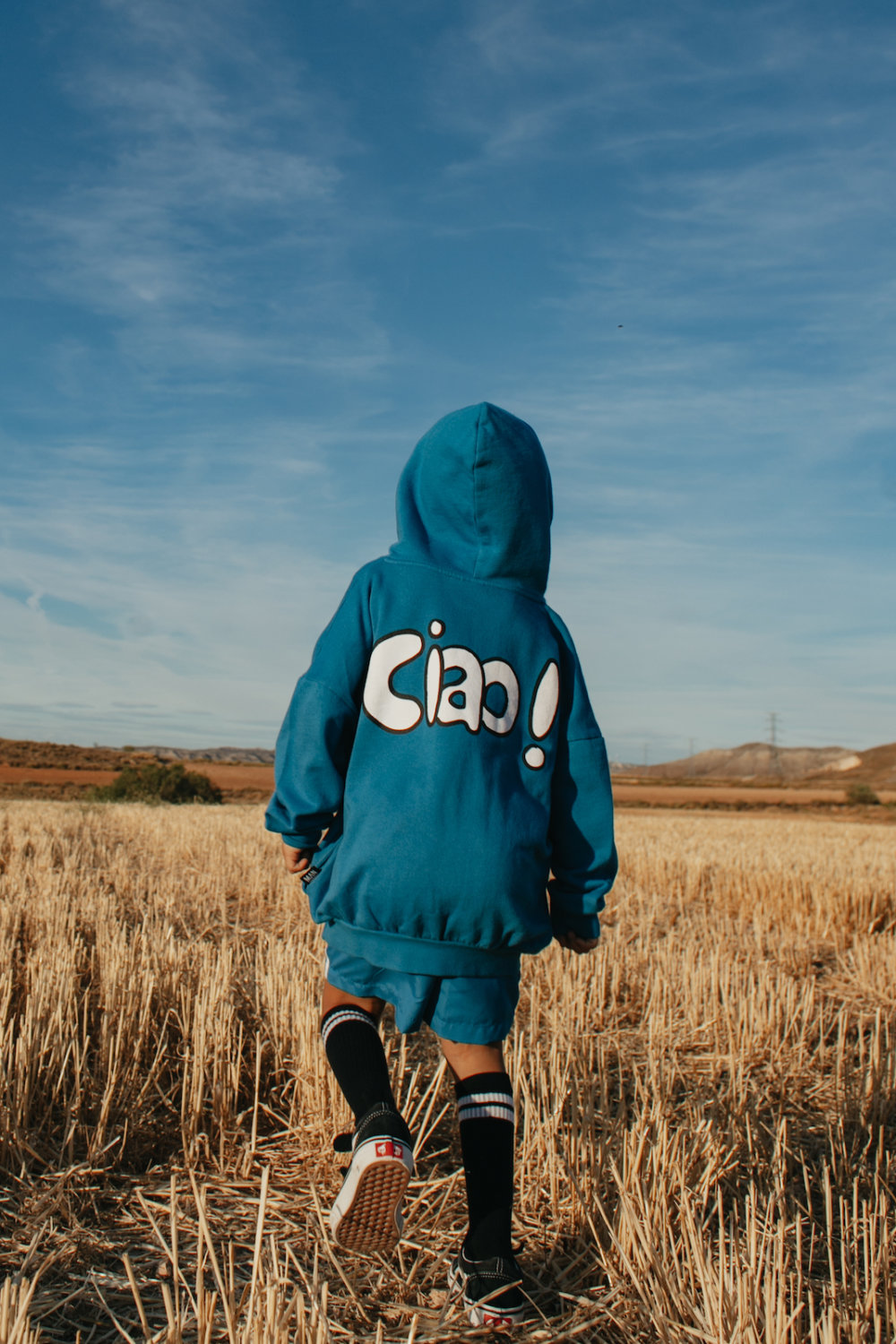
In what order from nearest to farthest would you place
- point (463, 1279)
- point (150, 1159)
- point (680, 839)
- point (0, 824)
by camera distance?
1. point (463, 1279)
2. point (150, 1159)
3. point (0, 824)
4. point (680, 839)

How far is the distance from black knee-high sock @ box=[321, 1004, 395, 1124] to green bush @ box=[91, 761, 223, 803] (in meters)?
26.9

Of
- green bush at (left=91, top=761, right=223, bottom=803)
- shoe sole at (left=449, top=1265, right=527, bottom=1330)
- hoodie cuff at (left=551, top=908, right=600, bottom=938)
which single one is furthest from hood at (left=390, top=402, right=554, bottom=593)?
green bush at (left=91, top=761, right=223, bottom=803)

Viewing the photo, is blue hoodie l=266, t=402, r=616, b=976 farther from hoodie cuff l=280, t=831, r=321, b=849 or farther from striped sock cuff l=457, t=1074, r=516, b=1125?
striped sock cuff l=457, t=1074, r=516, b=1125

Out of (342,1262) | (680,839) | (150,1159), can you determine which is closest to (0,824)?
(680,839)

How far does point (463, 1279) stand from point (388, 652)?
124 centimetres

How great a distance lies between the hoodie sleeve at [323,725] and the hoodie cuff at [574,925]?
596mm

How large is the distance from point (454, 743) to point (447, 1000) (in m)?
0.52

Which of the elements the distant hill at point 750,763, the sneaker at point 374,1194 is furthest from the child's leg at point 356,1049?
the distant hill at point 750,763

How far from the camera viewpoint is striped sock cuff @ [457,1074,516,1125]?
1.89 metres

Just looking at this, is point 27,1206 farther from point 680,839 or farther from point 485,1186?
point 680,839

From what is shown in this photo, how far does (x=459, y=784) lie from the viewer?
74.6 inches

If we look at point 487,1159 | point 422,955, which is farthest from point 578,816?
point 487,1159

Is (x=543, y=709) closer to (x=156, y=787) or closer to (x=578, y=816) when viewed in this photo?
(x=578, y=816)

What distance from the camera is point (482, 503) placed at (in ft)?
6.91
